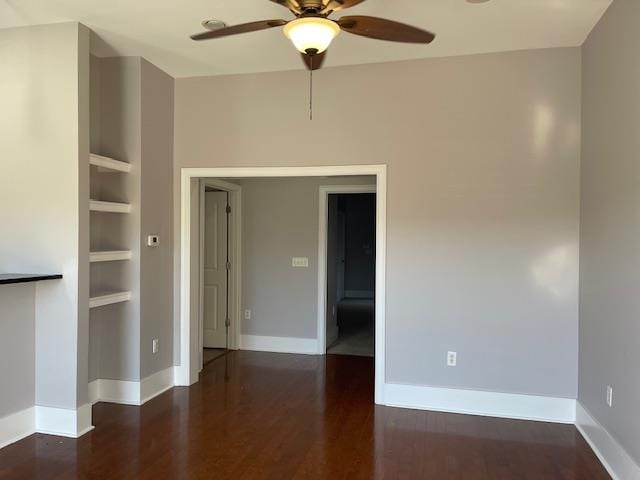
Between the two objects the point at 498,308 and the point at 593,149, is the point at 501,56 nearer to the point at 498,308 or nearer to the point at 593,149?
the point at 593,149

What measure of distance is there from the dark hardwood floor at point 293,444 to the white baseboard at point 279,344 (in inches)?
52.9

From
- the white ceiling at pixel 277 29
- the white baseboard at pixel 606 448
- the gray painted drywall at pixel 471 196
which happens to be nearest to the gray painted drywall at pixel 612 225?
the white baseboard at pixel 606 448

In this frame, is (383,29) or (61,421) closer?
(383,29)

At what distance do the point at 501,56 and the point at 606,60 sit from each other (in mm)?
841

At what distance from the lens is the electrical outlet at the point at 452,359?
12.4 ft

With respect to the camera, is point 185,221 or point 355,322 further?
point 355,322

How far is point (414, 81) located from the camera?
387cm

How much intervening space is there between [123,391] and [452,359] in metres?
2.68

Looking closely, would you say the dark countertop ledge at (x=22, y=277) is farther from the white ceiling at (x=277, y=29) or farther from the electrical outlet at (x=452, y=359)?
the electrical outlet at (x=452, y=359)

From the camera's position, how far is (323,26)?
7.04 feet

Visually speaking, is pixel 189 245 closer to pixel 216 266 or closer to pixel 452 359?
pixel 216 266

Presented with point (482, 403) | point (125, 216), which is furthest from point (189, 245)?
point (482, 403)

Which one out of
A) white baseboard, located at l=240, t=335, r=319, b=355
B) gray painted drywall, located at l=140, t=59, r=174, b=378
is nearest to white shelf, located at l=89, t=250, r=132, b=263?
gray painted drywall, located at l=140, t=59, r=174, b=378

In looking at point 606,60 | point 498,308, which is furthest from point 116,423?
point 606,60
